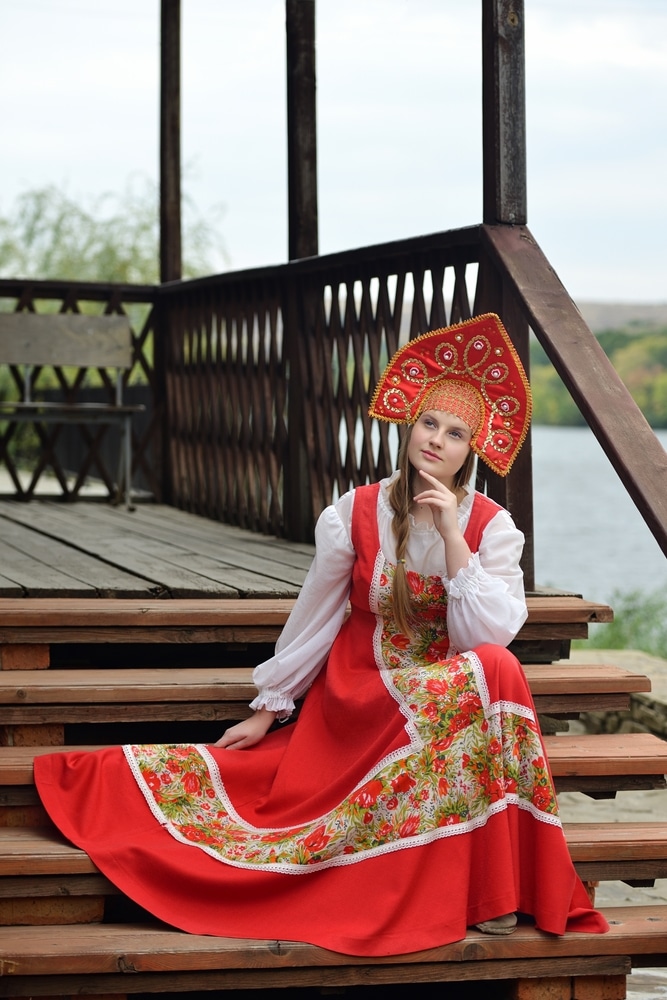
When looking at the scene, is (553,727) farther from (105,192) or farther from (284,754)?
(105,192)

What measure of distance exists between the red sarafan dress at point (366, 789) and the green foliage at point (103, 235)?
16.8 m

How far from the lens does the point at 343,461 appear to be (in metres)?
5.14

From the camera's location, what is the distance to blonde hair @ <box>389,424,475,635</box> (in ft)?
9.25

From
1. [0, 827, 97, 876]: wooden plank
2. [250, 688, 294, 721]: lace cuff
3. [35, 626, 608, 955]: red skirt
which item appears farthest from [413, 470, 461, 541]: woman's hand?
[0, 827, 97, 876]: wooden plank

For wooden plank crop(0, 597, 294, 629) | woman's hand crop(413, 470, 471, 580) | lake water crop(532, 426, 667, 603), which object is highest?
woman's hand crop(413, 470, 471, 580)

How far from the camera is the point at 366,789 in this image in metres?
2.61

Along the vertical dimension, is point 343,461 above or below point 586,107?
below

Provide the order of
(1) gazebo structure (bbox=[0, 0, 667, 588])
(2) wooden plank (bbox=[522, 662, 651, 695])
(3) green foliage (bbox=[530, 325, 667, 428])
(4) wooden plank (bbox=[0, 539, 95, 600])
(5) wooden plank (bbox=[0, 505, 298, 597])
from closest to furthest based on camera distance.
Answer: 1. (2) wooden plank (bbox=[522, 662, 651, 695])
2. (1) gazebo structure (bbox=[0, 0, 667, 588])
3. (4) wooden plank (bbox=[0, 539, 95, 600])
4. (5) wooden plank (bbox=[0, 505, 298, 597])
5. (3) green foliage (bbox=[530, 325, 667, 428])

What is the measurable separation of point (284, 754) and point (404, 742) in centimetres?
39

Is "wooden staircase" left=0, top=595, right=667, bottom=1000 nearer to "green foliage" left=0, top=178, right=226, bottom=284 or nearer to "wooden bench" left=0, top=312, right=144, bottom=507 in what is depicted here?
"wooden bench" left=0, top=312, right=144, bottom=507

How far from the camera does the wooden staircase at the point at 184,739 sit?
2492mm

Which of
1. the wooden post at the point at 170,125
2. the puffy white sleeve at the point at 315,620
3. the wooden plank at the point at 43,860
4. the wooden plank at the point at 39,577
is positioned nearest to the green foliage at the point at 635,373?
the wooden post at the point at 170,125

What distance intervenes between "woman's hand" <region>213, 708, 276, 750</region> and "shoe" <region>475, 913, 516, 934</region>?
73cm

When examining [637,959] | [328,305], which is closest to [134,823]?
[637,959]
